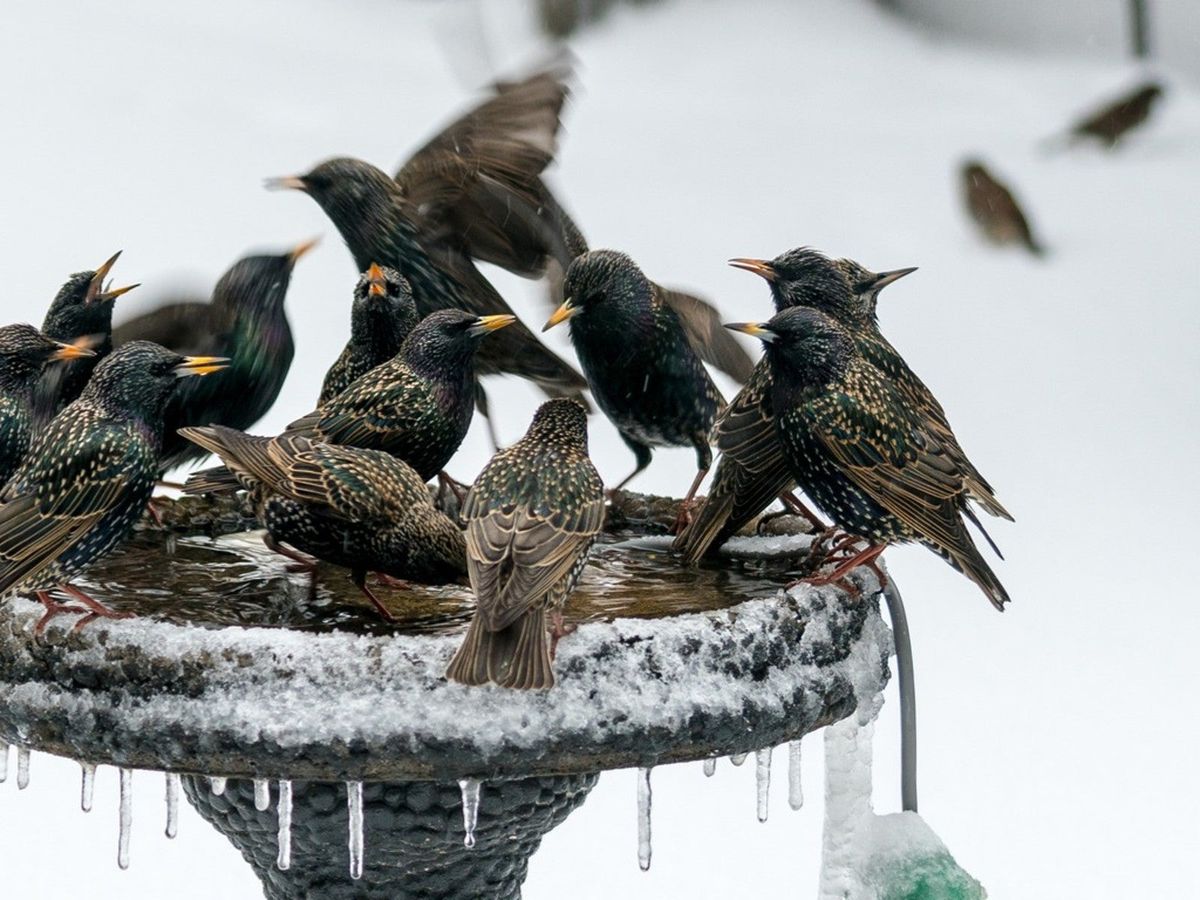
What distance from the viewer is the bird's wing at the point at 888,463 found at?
2891 millimetres

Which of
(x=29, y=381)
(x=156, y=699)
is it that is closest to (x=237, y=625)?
(x=156, y=699)

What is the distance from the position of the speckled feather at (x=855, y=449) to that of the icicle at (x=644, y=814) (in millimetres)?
547

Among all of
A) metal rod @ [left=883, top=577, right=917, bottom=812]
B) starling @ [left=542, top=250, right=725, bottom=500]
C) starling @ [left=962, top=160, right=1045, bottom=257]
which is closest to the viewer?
metal rod @ [left=883, top=577, right=917, bottom=812]

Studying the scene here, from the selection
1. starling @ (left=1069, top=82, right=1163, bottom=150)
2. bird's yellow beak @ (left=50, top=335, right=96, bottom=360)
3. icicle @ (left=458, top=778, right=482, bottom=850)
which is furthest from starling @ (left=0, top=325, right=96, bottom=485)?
starling @ (left=1069, top=82, right=1163, bottom=150)

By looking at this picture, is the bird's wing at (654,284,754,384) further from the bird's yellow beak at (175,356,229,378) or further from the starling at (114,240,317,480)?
the bird's yellow beak at (175,356,229,378)

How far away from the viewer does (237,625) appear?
266cm

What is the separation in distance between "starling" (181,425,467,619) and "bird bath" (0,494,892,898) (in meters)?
0.11

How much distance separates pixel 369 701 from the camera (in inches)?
98.3

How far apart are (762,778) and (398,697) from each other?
0.76m

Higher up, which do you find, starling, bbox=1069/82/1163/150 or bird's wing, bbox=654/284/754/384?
starling, bbox=1069/82/1163/150

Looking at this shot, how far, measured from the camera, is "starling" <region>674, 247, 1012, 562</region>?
3.10 m

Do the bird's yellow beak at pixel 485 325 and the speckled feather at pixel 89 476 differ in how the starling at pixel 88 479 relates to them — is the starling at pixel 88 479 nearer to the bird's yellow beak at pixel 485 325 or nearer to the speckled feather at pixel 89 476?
the speckled feather at pixel 89 476

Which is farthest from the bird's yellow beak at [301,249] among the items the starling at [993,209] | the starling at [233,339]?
the starling at [993,209]

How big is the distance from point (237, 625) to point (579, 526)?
53 centimetres
